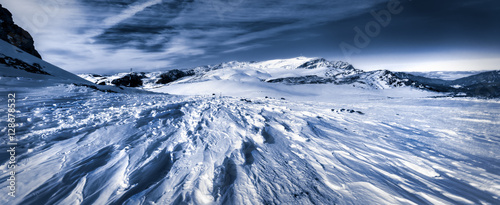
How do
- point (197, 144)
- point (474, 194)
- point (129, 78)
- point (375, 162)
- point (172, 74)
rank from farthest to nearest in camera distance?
point (172, 74)
point (129, 78)
point (197, 144)
point (375, 162)
point (474, 194)

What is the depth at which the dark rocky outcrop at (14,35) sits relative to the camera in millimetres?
32562

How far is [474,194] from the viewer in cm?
269

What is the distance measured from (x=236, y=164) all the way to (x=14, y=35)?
192ft

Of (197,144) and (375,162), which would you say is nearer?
(375,162)

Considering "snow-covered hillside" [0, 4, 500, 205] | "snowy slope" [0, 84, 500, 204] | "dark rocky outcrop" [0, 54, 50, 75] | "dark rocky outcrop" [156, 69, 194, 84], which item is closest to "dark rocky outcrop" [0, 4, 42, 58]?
"dark rocky outcrop" [0, 54, 50, 75]

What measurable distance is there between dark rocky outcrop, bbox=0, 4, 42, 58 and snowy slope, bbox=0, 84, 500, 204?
162ft

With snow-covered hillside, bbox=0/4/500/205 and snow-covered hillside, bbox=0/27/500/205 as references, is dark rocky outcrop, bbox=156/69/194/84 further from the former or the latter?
snow-covered hillside, bbox=0/27/500/205

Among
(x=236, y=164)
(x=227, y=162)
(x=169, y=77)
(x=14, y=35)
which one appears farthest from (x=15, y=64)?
(x=169, y=77)

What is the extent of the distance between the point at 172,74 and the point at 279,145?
14445 centimetres

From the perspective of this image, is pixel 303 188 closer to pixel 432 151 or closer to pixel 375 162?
pixel 375 162

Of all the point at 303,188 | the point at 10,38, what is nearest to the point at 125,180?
the point at 303,188

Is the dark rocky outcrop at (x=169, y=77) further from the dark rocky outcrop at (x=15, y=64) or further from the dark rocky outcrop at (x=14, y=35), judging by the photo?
the dark rocky outcrop at (x=15, y=64)

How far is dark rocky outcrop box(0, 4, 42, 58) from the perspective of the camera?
32.6 metres

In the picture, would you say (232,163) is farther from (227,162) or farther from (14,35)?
(14,35)
